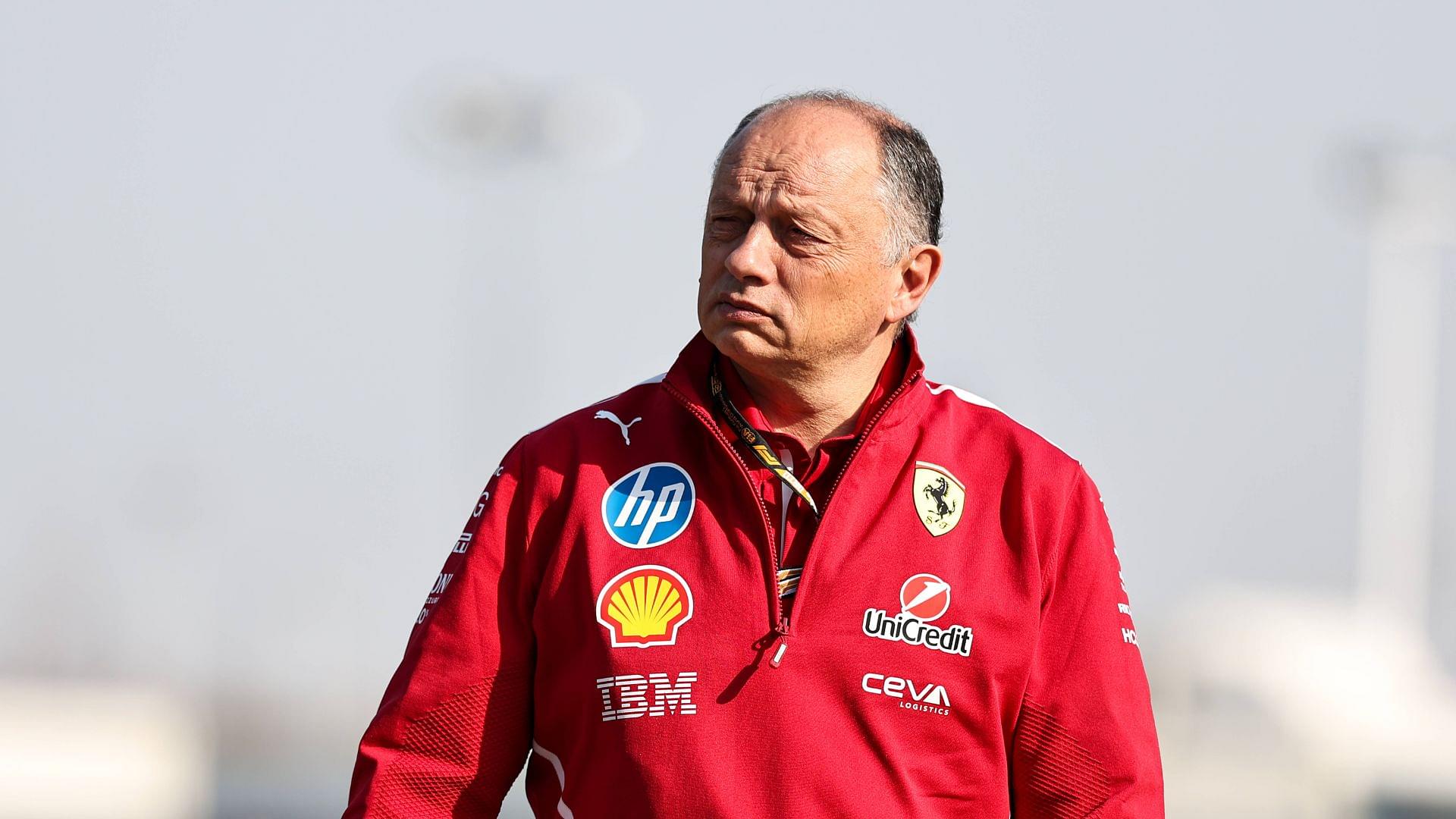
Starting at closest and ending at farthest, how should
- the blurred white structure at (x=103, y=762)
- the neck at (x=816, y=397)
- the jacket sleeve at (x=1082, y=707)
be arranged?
the jacket sleeve at (x=1082, y=707) → the neck at (x=816, y=397) → the blurred white structure at (x=103, y=762)

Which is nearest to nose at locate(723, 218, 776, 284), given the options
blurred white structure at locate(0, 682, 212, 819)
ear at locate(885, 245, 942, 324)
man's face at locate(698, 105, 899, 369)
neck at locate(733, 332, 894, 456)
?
man's face at locate(698, 105, 899, 369)

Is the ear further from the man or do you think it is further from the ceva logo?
the ceva logo

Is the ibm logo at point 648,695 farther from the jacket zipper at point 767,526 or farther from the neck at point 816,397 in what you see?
the neck at point 816,397

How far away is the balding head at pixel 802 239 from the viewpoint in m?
3.90

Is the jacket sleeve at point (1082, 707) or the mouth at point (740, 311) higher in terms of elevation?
the mouth at point (740, 311)

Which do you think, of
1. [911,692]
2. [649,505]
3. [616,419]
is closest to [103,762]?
[616,419]

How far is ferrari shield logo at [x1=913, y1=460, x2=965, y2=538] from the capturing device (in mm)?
3920

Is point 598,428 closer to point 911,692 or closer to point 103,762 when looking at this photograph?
point 911,692

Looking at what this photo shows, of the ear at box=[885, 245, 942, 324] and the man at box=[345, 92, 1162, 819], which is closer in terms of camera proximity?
the man at box=[345, 92, 1162, 819]

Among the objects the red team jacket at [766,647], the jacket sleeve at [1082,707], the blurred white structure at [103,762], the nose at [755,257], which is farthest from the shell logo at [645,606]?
the blurred white structure at [103,762]

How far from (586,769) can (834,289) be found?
102 centimetres

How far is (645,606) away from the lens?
381cm

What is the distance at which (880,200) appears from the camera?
4.02 m

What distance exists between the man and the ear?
1.9 inches
